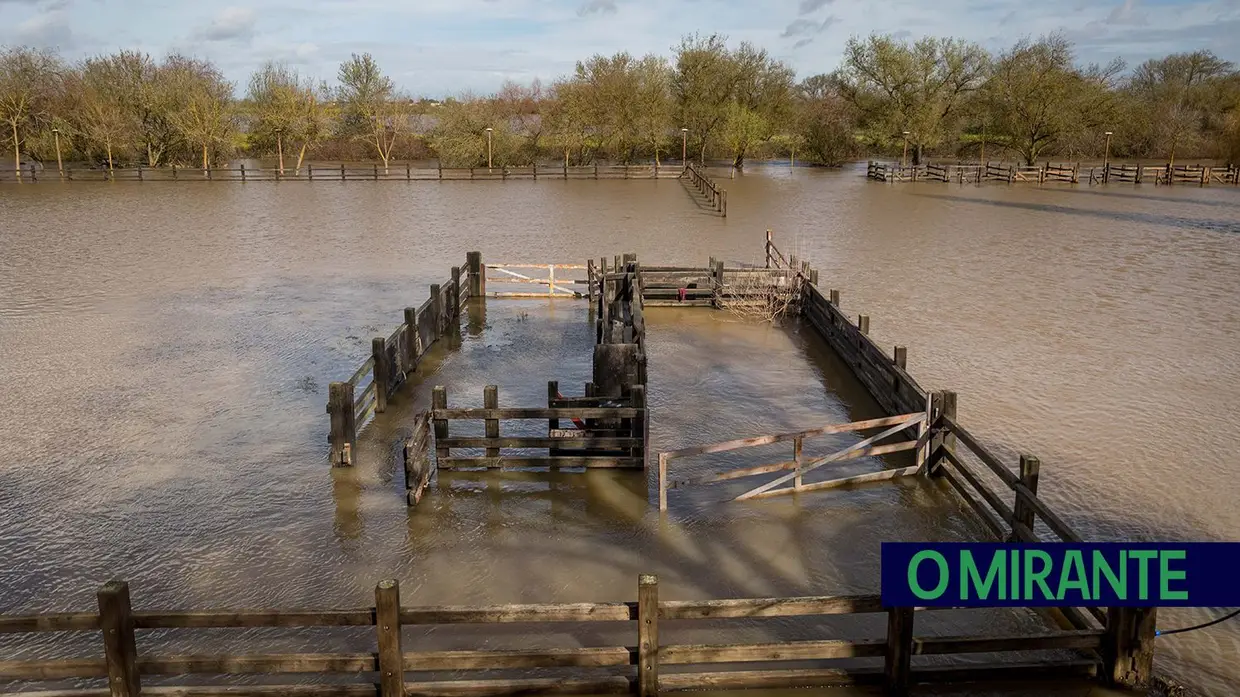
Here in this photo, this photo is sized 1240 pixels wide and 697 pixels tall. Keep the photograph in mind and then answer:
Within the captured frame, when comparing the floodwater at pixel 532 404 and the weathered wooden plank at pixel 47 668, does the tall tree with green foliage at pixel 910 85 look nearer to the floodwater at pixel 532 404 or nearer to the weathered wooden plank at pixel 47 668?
the floodwater at pixel 532 404

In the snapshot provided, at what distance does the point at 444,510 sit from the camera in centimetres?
1003

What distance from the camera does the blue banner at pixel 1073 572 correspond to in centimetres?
471

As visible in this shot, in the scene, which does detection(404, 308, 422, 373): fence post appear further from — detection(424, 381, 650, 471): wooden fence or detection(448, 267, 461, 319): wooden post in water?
detection(424, 381, 650, 471): wooden fence

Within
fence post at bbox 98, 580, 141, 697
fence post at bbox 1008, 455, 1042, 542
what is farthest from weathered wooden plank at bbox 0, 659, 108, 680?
fence post at bbox 1008, 455, 1042, 542

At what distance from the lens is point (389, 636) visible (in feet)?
19.3

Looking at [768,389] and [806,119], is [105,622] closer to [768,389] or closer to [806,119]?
[768,389]

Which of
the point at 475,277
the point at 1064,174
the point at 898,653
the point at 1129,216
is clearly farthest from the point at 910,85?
the point at 898,653

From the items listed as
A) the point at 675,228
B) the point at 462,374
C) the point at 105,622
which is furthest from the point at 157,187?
the point at 105,622

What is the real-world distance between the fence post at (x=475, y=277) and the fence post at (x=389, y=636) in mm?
16127

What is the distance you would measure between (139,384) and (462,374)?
5134 mm

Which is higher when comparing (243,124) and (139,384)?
(243,124)

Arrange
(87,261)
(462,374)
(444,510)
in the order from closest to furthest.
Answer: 1. (444,510)
2. (462,374)
3. (87,261)

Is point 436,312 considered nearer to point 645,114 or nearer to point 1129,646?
point 1129,646

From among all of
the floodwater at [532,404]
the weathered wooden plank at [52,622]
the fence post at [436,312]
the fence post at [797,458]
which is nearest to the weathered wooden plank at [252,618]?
the weathered wooden plank at [52,622]
